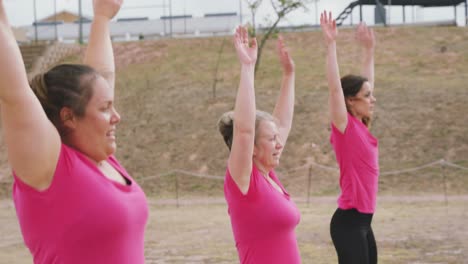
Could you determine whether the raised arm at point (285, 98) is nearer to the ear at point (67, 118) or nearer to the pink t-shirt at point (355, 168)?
the pink t-shirt at point (355, 168)

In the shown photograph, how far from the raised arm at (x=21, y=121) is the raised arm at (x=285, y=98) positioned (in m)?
2.64

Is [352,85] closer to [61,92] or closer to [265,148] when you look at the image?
[265,148]

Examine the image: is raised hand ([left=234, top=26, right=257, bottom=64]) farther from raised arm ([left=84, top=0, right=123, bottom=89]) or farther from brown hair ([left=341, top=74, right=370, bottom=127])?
brown hair ([left=341, top=74, right=370, bottom=127])

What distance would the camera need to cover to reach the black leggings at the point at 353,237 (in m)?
5.56

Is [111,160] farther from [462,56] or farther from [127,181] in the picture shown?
[462,56]

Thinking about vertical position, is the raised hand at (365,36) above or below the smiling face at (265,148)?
above

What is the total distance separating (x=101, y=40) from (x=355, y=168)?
2.73 meters

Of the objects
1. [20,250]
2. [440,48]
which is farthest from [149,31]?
[20,250]

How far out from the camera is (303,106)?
88.1 feet

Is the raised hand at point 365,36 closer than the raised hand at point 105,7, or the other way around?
the raised hand at point 105,7

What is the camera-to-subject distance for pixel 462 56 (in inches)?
1198

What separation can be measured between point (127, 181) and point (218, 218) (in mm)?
12887

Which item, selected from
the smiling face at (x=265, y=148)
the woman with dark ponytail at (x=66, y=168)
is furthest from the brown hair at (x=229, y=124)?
the woman with dark ponytail at (x=66, y=168)

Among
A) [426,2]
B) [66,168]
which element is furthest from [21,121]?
[426,2]
